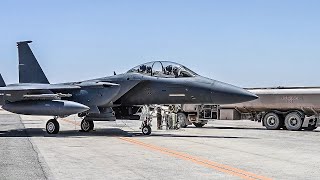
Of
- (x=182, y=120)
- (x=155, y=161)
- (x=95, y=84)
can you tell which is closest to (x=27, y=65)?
(x=95, y=84)

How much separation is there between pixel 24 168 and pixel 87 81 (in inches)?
447

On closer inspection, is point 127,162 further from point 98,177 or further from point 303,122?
point 303,122

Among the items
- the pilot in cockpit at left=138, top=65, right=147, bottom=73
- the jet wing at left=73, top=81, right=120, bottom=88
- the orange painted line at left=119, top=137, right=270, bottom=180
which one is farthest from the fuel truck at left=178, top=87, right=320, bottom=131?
the orange painted line at left=119, top=137, right=270, bottom=180

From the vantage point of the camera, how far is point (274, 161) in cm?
1062

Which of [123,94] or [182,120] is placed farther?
[182,120]

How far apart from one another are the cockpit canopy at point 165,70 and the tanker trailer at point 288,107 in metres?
8.10

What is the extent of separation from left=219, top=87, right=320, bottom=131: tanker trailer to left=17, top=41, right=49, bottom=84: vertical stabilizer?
11490mm

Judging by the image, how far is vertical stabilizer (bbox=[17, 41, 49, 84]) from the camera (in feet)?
75.0

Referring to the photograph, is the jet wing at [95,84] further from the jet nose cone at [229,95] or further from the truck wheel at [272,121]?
Result: the truck wheel at [272,121]

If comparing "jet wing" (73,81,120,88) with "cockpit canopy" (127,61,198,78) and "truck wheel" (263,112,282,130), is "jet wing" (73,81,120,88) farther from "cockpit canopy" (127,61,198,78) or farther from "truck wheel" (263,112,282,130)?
"truck wheel" (263,112,282,130)

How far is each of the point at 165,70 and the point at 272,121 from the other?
9.19 metres

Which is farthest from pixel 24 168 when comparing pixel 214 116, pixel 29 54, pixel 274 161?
pixel 214 116

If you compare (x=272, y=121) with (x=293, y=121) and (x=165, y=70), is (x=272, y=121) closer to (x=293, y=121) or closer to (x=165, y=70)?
(x=293, y=121)

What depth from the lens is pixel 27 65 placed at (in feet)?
75.1
